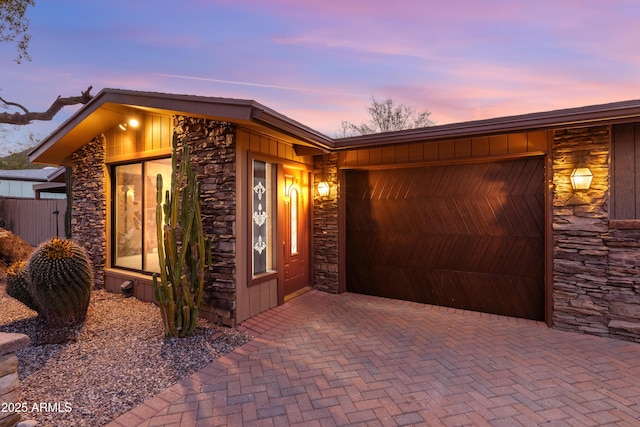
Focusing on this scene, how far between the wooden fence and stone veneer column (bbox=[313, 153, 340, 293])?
27.9ft

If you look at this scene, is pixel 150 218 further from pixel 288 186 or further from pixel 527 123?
pixel 527 123

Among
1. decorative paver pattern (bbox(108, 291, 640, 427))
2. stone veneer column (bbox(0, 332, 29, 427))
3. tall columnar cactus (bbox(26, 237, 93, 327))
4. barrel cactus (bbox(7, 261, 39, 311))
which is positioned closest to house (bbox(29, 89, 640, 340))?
decorative paver pattern (bbox(108, 291, 640, 427))

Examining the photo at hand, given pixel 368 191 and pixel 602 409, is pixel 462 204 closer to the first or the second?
pixel 368 191

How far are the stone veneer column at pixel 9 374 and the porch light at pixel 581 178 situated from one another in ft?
19.5

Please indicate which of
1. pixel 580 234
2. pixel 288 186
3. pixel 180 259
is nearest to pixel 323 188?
pixel 288 186

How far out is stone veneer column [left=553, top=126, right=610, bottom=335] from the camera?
159 inches

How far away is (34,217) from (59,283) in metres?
8.95

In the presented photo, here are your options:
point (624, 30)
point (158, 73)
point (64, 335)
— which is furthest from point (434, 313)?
point (158, 73)

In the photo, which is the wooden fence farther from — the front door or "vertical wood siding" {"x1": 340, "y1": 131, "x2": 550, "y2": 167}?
"vertical wood siding" {"x1": 340, "y1": 131, "x2": 550, "y2": 167}

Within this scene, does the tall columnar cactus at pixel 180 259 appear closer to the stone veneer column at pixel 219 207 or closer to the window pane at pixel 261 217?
the stone veneer column at pixel 219 207

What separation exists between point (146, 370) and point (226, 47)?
7.54 meters

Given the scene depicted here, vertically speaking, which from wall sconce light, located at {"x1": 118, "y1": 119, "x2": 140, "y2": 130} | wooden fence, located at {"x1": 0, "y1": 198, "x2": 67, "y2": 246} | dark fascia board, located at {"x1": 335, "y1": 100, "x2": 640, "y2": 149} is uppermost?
wall sconce light, located at {"x1": 118, "y1": 119, "x2": 140, "y2": 130}

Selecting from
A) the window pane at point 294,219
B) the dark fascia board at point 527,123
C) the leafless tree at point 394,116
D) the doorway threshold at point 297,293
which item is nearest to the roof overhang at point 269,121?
the dark fascia board at point 527,123

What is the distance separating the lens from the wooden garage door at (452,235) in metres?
4.69
